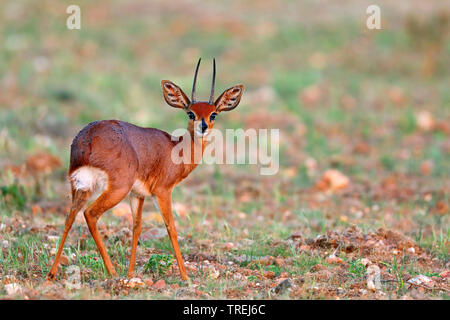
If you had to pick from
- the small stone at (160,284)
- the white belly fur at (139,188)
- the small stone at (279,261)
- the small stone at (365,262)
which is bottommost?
the small stone at (279,261)

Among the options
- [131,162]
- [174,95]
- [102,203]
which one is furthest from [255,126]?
[102,203]

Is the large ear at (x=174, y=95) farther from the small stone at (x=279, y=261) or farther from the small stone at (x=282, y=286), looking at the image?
the small stone at (x=282, y=286)

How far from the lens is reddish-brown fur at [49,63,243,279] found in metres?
5.57

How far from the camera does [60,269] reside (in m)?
5.94

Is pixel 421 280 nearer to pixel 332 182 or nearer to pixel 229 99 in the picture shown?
pixel 229 99

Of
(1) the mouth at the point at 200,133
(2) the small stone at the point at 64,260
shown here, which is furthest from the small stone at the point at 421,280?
(2) the small stone at the point at 64,260

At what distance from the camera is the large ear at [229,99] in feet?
21.3

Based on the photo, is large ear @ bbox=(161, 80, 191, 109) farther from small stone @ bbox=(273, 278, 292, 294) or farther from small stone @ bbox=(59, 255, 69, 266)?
small stone @ bbox=(273, 278, 292, 294)

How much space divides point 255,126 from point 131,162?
8800 mm

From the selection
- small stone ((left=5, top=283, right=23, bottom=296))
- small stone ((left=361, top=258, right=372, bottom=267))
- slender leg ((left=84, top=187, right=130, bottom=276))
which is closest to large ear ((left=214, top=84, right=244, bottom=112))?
slender leg ((left=84, top=187, right=130, bottom=276))

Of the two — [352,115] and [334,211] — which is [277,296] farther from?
[352,115]

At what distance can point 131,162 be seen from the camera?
5.76 metres

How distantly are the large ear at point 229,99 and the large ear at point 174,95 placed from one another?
1.04ft

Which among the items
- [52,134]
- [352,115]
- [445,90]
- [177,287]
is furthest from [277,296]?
[445,90]
